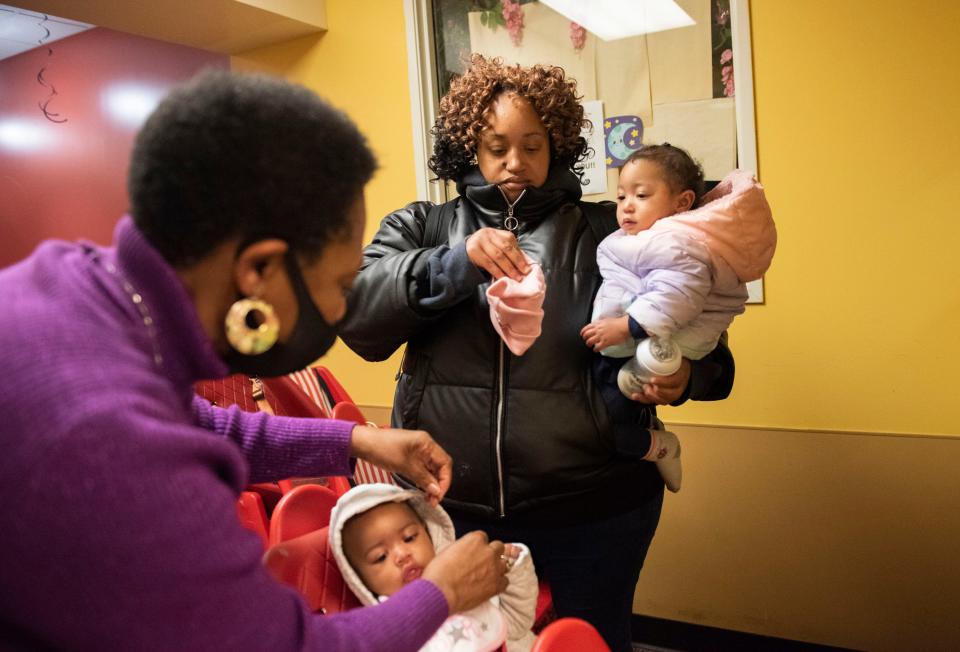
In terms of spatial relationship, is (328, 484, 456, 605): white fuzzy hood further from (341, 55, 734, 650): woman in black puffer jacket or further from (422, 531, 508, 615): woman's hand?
(422, 531, 508, 615): woman's hand

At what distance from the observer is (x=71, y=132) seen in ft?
10.8

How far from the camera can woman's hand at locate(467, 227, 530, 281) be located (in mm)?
1513

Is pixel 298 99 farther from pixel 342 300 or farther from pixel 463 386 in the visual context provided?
pixel 463 386

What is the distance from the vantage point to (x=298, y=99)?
0.81 metres

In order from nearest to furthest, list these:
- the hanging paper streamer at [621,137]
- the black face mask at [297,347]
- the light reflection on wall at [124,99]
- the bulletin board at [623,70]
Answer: the black face mask at [297,347], the bulletin board at [623,70], the hanging paper streamer at [621,137], the light reflection on wall at [124,99]

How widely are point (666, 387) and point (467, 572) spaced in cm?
73

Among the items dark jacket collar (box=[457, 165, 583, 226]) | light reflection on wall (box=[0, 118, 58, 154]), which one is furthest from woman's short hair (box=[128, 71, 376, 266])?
light reflection on wall (box=[0, 118, 58, 154])

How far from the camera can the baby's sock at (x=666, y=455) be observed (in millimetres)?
1691

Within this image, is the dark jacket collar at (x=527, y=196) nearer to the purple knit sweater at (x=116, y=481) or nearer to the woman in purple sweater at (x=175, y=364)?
the woman in purple sweater at (x=175, y=364)

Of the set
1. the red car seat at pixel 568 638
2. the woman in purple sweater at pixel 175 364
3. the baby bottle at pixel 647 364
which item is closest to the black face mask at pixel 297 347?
the woman in purple sweater at pixel 175 364

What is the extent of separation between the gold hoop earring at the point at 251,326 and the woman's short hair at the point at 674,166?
1.23 meters

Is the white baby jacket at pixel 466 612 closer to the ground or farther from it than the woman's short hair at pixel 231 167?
closer to the ground

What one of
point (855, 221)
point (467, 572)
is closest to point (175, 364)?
point (467, 572)

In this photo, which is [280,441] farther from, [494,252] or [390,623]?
[494,252]
